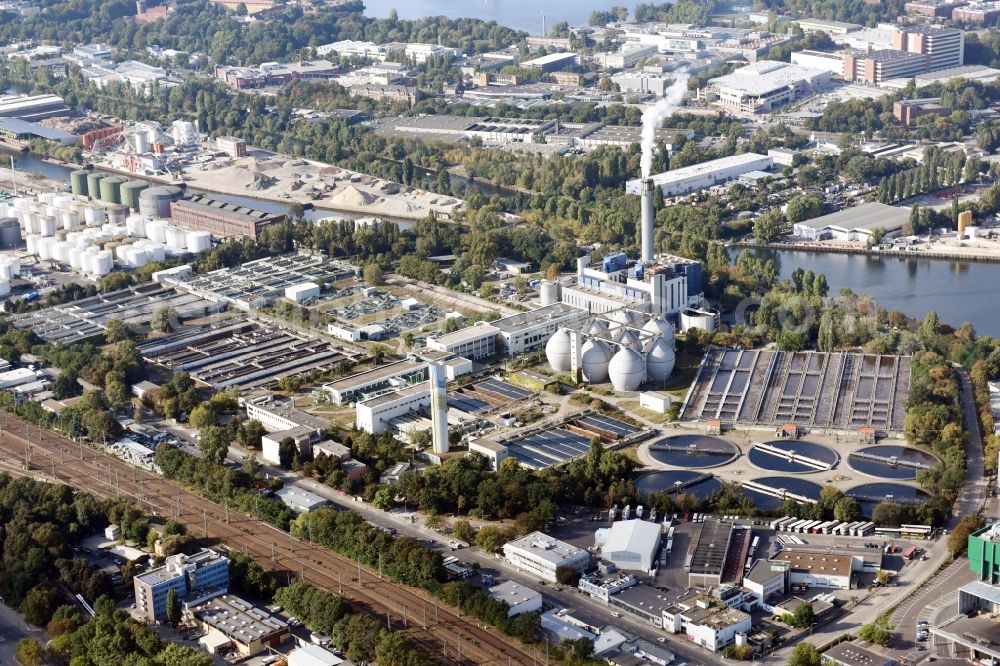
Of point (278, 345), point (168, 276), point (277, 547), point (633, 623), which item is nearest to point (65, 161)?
point (168, 276)

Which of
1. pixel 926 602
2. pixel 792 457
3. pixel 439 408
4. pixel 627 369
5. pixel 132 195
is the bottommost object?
pixel 926 602

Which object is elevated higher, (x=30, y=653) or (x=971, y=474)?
(x=971, y=474)

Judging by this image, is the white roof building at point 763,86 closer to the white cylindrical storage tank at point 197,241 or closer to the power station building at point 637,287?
the power station building at point 637,287

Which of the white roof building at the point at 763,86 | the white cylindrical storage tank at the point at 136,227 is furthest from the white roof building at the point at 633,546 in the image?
Answer: the white roof building at the point at 763,86

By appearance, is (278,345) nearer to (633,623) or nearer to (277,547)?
(277,547)

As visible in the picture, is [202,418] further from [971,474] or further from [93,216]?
[93,216]

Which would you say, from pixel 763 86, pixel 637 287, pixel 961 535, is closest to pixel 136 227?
pixel 637 287
